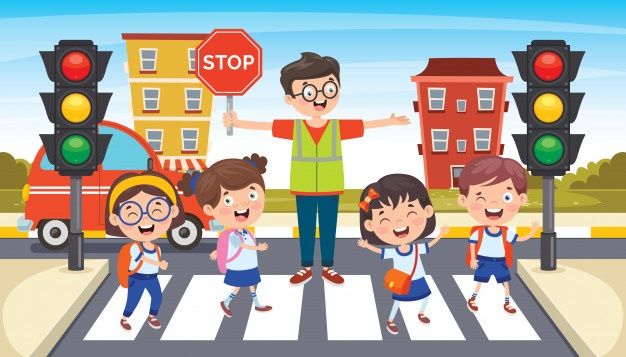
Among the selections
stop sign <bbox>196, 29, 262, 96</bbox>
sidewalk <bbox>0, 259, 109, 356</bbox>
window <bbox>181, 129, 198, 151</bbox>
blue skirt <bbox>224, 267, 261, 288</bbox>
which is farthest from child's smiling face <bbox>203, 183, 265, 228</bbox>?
window <bbox>181, 129, 198, 151</bbox>

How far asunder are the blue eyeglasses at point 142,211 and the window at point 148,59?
2143cm

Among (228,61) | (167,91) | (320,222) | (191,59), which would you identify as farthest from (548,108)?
(167,91)

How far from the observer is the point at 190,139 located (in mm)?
28797

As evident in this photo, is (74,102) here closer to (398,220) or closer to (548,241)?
(398,220)

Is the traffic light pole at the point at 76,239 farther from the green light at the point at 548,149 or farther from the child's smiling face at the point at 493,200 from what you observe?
the green light at the point at 548,149

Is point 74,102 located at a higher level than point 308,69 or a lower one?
lower

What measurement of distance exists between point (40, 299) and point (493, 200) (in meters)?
4.45

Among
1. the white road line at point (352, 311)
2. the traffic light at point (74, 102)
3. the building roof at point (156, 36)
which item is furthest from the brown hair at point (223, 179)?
the building roof at point (156, 36)

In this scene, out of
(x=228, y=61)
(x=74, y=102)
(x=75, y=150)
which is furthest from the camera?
(x=228, y=61)

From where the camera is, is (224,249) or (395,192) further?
(224,249)

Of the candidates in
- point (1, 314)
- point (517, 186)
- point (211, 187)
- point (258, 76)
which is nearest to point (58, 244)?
point (258, 76)

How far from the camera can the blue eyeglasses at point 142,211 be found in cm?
1017

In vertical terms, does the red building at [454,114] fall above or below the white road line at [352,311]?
above

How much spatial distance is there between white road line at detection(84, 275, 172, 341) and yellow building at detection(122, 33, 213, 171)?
18.0m
